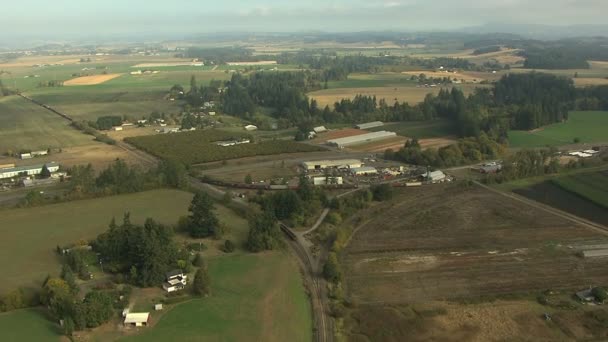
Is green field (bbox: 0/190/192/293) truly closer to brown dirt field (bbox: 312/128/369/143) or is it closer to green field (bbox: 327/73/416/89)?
brown dirt field (bbox: 312/128/369/143)

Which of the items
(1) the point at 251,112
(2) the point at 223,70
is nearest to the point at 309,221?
(1) the point at 251,112

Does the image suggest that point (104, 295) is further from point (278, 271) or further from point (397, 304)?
point (397, 304)

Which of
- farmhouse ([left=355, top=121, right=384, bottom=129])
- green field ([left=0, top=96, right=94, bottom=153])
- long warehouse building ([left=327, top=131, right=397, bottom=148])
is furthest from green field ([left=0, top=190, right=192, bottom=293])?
farmhouse ([left=355, top=121, right=384, bottom=129])

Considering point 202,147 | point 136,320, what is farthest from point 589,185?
point 202,147

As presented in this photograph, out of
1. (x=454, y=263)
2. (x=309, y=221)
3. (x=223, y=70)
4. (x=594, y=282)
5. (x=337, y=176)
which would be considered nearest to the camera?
(x=594, y=282)

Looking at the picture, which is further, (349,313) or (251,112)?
(251,112)

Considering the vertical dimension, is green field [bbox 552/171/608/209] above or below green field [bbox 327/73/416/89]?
below
